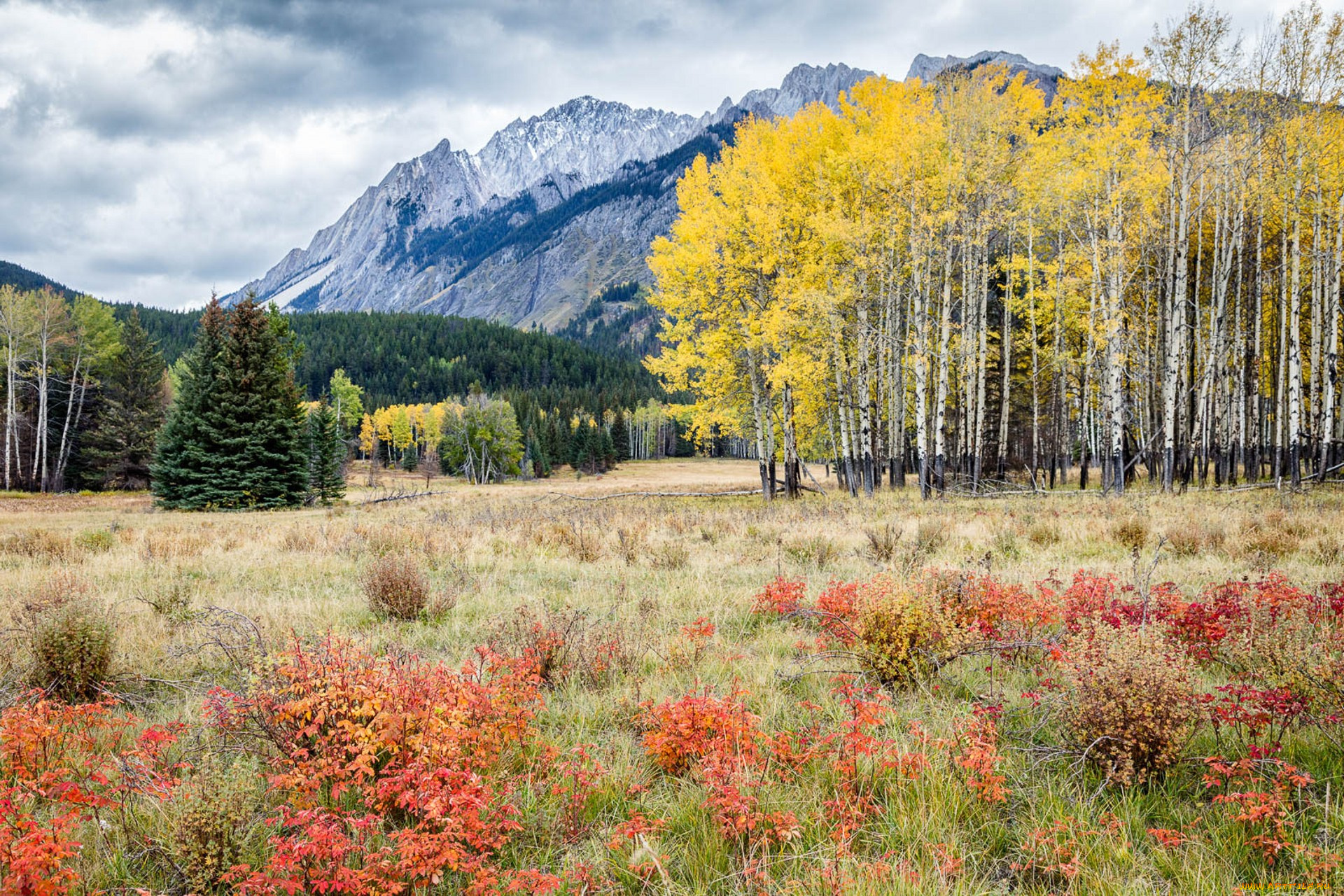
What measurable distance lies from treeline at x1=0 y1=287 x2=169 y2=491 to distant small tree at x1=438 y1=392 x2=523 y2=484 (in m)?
22.6

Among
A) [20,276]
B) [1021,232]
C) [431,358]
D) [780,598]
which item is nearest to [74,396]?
[780,598]

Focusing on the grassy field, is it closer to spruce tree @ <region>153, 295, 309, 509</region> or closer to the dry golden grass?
the dry golden grass

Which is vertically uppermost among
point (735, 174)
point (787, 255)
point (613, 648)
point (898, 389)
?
point (735, 174)

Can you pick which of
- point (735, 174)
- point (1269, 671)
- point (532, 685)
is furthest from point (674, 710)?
point (735, 174)

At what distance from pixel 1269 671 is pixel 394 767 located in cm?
511

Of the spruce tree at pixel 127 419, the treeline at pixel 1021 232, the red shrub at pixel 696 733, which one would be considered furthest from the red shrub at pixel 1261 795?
the spruce tree at pixel 127 419

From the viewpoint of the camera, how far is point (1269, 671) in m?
3.71

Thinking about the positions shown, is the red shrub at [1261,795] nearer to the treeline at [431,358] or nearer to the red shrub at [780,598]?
the red shrub at [780,598]

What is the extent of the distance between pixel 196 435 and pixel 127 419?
1975 centimetres

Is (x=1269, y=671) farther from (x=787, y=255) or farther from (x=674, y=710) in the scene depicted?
(x=787, y=255)

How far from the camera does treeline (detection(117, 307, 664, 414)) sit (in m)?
119

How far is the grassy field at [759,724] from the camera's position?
7.87ft

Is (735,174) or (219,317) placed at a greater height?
(735,174)

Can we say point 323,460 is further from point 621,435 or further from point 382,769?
point 621,435
